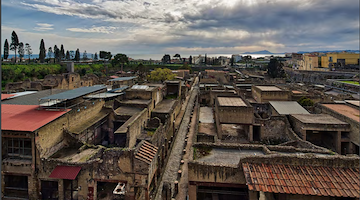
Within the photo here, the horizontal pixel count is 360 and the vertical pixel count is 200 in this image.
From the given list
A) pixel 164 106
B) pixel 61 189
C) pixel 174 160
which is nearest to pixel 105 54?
pixel 164 106

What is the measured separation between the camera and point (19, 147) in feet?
49.2

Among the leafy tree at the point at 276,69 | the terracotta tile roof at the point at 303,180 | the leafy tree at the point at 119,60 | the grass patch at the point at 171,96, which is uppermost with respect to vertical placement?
the leafy tree at the point at 119,60

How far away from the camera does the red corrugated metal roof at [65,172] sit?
13547mm

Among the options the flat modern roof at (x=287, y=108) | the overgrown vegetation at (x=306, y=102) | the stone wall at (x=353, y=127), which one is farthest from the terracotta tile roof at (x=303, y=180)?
the overgrown vegetation at (x=306, y=102)

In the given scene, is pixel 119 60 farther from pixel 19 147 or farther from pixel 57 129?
pixel 19 147

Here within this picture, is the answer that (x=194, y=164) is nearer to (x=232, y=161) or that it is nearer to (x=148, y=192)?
(x=232, y=161)

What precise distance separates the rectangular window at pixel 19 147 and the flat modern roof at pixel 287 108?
23.3 metres

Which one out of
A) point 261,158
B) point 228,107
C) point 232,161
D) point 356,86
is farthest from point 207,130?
point 356,86

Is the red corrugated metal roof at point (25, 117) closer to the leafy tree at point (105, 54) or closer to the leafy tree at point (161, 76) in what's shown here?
the leafy tree at point (161, 76)

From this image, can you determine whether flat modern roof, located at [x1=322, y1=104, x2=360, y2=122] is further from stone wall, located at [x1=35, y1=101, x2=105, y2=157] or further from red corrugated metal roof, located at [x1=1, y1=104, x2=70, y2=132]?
red corrugated metal roof, located at [x1=1, y1=104, x2=70, y2=132]

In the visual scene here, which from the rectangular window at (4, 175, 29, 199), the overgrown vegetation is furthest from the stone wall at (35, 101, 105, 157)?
the overgrown vegetation

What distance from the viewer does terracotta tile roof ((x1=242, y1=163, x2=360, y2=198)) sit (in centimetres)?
992

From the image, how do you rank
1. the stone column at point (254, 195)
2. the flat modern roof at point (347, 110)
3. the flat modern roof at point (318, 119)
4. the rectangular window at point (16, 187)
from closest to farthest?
1. the stone column at point (254, 195)
2. the rectangular window at point (16, 187)
3. the flat modern roof at point (318, 119)
4. the flat modern roof at point (347, 110)

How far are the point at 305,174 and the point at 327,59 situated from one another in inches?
3274
